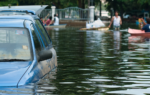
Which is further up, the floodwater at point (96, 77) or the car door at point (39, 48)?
the car door at point (39, 48)

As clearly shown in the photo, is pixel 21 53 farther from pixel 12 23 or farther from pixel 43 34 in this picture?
pixel 43 34

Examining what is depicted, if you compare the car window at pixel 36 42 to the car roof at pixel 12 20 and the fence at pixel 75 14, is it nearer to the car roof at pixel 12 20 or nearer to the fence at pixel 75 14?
the car roof at pixel 12 20

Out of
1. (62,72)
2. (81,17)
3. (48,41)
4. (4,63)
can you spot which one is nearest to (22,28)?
(4,63)

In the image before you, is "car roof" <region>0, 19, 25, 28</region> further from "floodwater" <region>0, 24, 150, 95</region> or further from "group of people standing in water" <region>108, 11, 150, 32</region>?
"group of people standing in water" <region>108, 11, 150, 32</region>

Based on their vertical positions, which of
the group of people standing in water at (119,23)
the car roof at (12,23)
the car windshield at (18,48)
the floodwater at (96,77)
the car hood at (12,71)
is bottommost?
the group of people standing in water at (119,23)

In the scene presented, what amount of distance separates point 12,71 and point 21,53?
2.24 ft

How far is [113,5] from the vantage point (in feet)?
285

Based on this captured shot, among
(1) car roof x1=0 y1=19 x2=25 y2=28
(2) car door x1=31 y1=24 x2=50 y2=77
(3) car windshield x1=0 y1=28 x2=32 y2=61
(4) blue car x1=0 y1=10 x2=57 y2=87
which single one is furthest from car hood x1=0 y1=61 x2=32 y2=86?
(1) car roof x1=0 y1=19 x2=25 y2=28

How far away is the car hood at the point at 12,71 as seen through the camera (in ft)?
20.8

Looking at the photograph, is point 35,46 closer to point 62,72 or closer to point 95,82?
point 95,82

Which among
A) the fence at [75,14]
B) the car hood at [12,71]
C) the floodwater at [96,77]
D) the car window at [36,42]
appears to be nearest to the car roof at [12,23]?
the car window at [36,42]

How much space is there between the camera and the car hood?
→ 633 cm

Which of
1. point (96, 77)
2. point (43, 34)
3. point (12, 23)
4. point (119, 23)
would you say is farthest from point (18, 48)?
point (119, 23)

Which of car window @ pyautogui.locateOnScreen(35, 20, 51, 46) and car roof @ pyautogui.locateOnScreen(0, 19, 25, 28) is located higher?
car roof @ pyautogui.locateOnScreen(0, 19, 25, 28)
